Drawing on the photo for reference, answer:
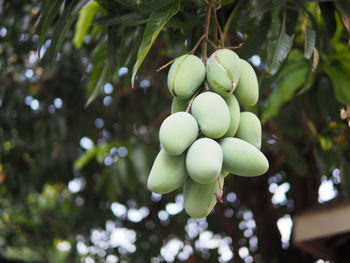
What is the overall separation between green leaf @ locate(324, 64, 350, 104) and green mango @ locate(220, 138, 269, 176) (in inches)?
36.9

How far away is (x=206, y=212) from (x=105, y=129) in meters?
2.64

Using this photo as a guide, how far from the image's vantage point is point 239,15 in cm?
142

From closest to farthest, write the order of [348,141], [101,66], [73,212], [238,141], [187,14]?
1. [238,141]
2. [187,14]
3. [101,66]
4. [348,141]
5. [73,212]

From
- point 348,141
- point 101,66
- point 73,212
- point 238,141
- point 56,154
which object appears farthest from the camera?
point 73,212

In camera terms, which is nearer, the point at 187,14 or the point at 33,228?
the point at 187,14

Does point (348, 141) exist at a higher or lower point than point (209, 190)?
lower

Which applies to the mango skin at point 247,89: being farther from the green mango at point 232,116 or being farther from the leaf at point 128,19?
the leaf at point 128,19

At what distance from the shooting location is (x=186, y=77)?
94 cm

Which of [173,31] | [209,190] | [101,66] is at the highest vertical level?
[209,190]

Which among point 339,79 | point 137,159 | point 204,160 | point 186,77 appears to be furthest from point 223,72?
point 137,159

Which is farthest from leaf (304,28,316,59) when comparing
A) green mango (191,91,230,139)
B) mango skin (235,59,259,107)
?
green mango (191,91,230,139)

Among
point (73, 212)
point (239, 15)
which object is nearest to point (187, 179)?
point (239, 15)

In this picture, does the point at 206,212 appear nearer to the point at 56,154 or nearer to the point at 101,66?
the point at 101,66

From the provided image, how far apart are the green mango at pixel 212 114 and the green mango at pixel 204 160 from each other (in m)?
0.02
